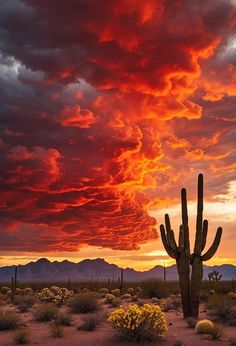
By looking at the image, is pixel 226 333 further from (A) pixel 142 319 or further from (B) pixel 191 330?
(A) pixel 142 319

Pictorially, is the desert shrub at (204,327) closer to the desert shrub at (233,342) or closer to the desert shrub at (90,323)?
the desert shrub at (233,342)

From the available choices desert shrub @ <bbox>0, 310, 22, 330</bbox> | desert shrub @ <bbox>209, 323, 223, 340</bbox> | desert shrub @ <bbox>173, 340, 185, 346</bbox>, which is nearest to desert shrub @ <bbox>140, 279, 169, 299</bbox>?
desert shrub @ <bbox>0, 310, 22, 330</bbox>

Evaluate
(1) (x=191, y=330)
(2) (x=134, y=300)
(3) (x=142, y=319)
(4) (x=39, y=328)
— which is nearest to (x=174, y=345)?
(3) (x=142, y=319)

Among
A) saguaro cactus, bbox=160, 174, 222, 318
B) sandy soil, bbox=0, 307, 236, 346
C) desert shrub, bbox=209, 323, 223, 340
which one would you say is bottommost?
sandy soil, bbox=0, 307, 236, 346

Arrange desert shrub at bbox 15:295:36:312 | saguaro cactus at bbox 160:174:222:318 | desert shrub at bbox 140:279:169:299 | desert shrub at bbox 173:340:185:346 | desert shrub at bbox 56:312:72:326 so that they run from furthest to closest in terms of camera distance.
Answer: desert shrub at bbox 140:279:169:299, desert shrub at bbox 15:295:36:312, saguaro cactus at bbox 160:174:222:318, desert shrub at bbox 56:312:72:326, desert shrub at bbox 173:340:185:346

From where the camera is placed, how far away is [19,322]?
20.1m

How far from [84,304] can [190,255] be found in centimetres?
694

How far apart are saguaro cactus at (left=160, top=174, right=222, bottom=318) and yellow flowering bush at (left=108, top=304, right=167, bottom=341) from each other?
5.38 m

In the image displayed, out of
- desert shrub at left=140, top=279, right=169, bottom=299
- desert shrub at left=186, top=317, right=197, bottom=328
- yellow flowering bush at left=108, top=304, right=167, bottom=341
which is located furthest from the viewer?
desert shrub at left=140, top=279, right=169, bottom=299

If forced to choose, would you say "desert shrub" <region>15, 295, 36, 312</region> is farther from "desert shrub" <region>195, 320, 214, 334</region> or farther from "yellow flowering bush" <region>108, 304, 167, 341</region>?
"desert shrub" <region>195, 320, 214, 334</region>

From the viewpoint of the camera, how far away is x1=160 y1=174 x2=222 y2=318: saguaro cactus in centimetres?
2156

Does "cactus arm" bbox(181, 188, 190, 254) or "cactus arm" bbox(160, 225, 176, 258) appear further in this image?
"cactus arm" bbox(160, 225, 176, 258)

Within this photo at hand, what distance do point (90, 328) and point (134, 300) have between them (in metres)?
16.2

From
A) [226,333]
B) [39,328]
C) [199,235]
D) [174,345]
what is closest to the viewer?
[174,345]
